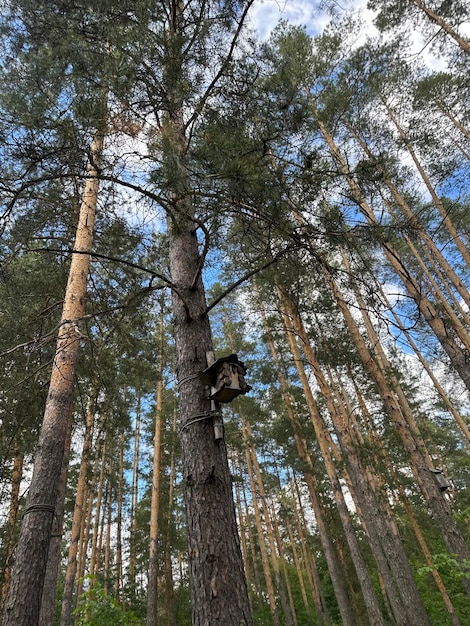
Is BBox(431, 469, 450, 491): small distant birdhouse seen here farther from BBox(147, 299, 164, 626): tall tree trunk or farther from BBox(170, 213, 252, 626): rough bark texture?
BBox(170, 213, 252, 626): rough bark texture

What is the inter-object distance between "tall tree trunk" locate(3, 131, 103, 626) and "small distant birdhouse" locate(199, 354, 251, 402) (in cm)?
101

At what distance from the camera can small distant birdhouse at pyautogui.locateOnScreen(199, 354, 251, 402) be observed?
82.8 inches

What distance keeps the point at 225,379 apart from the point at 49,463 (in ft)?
8.34

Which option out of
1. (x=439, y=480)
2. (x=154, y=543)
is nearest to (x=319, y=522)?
(x=439, y=480)

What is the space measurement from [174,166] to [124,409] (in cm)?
532

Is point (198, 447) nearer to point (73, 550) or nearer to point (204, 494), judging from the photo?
point (204, 494)

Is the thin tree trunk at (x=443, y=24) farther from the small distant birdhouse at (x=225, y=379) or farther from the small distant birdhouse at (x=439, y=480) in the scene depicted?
the small distant birdhouse at (x=225, y=379)

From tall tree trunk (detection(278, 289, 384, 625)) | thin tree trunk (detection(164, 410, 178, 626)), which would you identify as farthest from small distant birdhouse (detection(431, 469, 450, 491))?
thin tree trunk (detection(164, 410, 178, 626))

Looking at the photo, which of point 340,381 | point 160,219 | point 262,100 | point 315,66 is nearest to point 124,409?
point 160,219

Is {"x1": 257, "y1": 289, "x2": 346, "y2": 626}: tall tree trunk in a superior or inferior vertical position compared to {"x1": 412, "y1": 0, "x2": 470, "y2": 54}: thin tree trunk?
inferior

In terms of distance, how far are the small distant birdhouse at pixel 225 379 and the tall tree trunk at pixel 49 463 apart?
39.8 inches

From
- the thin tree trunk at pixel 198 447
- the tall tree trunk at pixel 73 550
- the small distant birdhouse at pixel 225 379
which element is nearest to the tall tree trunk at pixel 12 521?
the tall tree trunk at pixel 73 550

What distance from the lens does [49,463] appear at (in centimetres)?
359

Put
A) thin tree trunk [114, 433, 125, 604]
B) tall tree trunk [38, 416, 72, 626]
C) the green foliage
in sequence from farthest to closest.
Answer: thin tree trunk [114, 433, 125, 604] → tall tree trunk [38, 416, 72, 626] → the green foliage
